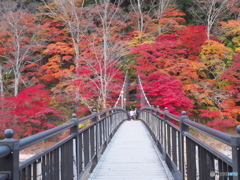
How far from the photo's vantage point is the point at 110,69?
54.0 feet

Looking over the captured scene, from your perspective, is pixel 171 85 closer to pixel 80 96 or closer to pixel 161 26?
pixel 80 96

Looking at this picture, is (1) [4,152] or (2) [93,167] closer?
(1) [4,152]

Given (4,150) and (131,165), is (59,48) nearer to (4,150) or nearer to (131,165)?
(131,165)

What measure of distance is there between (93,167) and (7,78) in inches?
766

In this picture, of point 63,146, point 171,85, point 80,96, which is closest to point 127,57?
point 80,96

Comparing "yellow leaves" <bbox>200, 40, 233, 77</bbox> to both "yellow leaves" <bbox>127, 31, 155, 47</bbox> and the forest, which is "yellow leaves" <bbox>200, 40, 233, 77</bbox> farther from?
"yellow leaves" <bbox>127, 31, 155, 47</bbox>

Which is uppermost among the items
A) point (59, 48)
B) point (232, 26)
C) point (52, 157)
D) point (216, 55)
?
point (232, 26)

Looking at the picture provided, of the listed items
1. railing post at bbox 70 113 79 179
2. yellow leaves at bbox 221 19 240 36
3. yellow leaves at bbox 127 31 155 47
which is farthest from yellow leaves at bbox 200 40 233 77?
railing post at bbox 70 113 79 179

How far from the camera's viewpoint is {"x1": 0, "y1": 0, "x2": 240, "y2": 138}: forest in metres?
14.2

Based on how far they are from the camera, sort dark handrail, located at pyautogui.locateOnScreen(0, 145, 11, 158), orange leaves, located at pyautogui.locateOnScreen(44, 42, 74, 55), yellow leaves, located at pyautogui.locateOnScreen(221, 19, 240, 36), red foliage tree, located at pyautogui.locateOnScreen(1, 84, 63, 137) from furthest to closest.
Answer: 1. orange leaves, located at pyautogui.locateOnScreen(44, 42, 74, 55)
2. yellow leaves, located at pyautogui.locateOnScreen(221, 19, 240, 36)
3. red foliage tree, located at pyautogui.locateOnScreen(1, 84, 63, 137)
4. dark handrail, located at pyautogui.locateOnScreen(0, 145, 11, 158)

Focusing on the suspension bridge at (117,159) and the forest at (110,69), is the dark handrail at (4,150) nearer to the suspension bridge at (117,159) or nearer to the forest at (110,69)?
the suspension bridge at (117,159)

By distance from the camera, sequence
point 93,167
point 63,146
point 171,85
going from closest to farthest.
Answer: point 63,146 < point 93,167 < point 171,85

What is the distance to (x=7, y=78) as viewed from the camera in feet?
67.8

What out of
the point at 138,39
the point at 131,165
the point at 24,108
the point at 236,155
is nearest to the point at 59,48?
the point at 138,39
